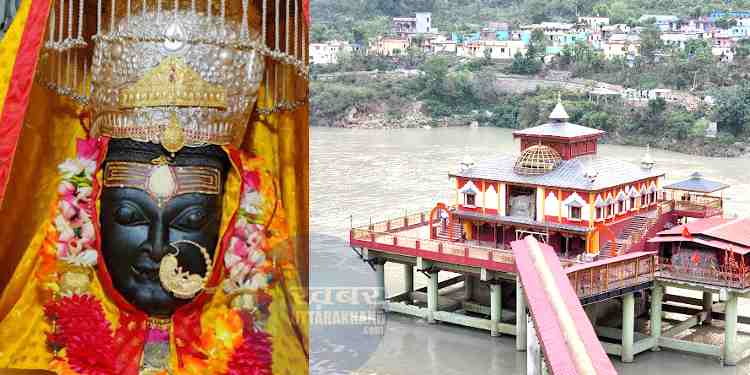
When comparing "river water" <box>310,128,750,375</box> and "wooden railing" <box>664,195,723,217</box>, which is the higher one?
"wooden railing" <box>664,195,723,217</box>

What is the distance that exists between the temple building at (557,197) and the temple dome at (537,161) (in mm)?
14

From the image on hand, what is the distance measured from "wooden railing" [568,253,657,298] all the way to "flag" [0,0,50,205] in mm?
9195

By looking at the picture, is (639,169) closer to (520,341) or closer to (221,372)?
(520,341)

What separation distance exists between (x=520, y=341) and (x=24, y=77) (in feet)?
33.3

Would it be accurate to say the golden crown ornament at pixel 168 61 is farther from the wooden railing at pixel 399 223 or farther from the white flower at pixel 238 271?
the wooden railing at pixel 399 223

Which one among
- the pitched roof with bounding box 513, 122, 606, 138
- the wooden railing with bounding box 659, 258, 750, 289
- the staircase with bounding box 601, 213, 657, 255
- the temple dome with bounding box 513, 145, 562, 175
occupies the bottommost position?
the wooden railing with bounding box 659, 258, 750, 289

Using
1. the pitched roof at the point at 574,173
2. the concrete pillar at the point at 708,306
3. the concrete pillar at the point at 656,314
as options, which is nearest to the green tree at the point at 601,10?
the pitched roof at the point at 574,173

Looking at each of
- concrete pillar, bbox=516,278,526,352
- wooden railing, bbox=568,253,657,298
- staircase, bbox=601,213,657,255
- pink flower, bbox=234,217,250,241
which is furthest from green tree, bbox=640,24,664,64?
pink flower, bbox=234,217,250,241

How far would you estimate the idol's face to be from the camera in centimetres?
810

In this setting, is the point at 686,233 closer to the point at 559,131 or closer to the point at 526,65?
the point at 559,131

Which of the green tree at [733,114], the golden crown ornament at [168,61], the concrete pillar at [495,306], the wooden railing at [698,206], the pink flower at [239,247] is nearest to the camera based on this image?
the golden crown ornament at [168,61]

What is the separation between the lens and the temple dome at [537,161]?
18453 millimetres

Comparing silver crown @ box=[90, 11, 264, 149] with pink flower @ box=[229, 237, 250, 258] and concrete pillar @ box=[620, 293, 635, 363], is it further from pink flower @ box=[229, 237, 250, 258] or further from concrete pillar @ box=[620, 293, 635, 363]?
concrete pillar @ box=[620, 293, 635, 363]

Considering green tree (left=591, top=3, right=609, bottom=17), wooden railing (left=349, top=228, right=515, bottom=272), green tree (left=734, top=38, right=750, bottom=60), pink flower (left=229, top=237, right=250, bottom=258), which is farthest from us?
green tree (left=591, top=3, right=609, bottom=17)
